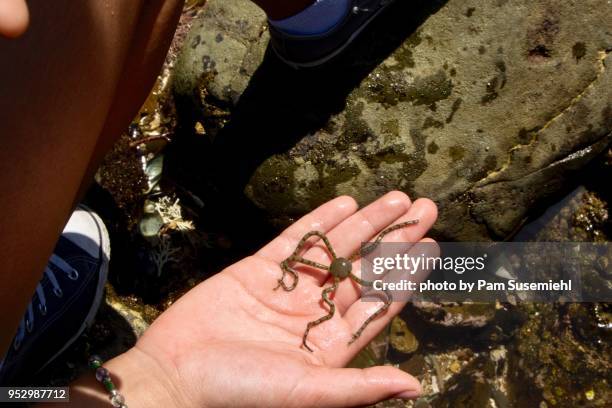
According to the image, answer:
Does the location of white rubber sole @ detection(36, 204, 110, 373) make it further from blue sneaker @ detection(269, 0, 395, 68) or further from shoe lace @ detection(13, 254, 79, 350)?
blue sneaker @ detection(269, 0, 395, 68)

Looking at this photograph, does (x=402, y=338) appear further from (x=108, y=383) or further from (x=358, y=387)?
(x=108, y=383)

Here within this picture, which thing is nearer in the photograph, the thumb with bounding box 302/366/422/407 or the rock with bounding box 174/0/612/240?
the thumb with bounding box 302/366/422/407

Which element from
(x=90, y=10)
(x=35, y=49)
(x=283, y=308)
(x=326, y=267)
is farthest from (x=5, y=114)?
(x=326, y=267)

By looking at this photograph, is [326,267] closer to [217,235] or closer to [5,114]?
[217,235]

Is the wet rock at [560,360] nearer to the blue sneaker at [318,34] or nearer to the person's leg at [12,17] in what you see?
the blue sneaker at [318,34]

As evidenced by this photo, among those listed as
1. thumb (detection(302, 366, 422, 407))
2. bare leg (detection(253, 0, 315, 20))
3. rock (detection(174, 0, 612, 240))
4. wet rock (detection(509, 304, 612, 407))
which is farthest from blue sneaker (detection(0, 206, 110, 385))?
wet rock (detection(509, 304, 612, 407))

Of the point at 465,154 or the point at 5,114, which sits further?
the point at 465,154
